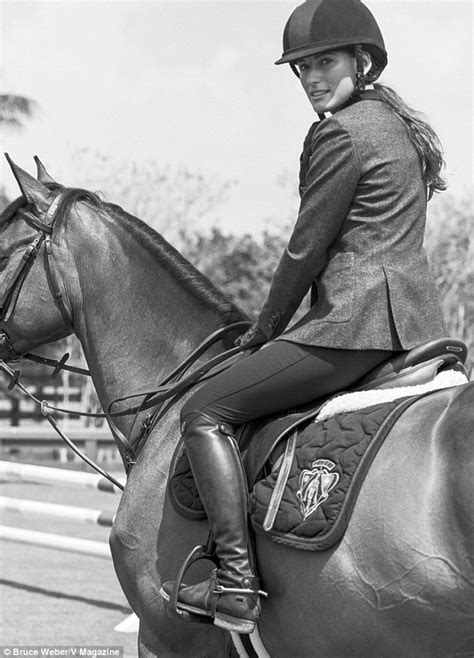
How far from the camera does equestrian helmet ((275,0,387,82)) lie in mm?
3613

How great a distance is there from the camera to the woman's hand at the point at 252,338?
12.8 feet

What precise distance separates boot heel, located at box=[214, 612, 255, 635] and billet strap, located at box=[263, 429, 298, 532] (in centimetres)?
36

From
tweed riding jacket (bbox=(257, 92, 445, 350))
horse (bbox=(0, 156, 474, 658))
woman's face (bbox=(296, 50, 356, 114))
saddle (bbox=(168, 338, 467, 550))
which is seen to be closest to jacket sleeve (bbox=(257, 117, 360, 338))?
tweed riding jacket (bbox=(257, 92, 445, 350))

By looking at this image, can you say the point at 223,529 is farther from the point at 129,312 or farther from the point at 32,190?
the point at 32,190

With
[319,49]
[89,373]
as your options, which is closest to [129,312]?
[89,373]

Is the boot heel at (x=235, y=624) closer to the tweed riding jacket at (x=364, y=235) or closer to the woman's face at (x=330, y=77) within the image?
the tweed riding jacket at (x=364, y=235)

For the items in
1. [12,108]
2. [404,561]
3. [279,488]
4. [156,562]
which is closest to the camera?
[404,561]

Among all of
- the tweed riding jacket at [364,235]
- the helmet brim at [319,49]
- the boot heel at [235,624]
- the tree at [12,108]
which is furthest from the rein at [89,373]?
the tree at [12,108]

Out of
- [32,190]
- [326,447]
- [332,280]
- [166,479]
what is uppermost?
[32,190]

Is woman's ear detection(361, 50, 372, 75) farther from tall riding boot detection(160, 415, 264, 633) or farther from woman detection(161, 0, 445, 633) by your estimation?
tall riding boot detection(160, 415, 264, 633)

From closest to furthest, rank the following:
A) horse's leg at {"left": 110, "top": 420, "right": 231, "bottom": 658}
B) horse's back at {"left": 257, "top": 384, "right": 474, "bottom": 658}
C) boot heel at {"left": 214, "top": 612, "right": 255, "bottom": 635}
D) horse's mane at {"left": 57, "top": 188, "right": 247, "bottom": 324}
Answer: horse's back at {"left": 257, "top": 384, "right": 474, "bottom": 658}
boot heel at {"left": 214, "top": 612, "right": 255, "bottom": 635}
horse's leg at {"left": 110, "top": 420, "right": 231, "bottom": 658}
horse's mane at {"left": 57, "top": 188, "right": 247, "bottom": 324}

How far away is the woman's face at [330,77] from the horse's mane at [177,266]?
1.07m

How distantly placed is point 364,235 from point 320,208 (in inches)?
8.1

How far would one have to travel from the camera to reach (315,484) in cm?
334
